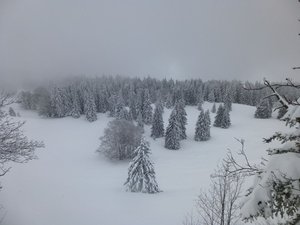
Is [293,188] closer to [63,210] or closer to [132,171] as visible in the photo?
[63,210]

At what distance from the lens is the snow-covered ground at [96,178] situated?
2411cm

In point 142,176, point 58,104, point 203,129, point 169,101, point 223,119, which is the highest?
point 142,176

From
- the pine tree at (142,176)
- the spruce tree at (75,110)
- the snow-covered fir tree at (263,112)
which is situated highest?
the pine tree at (142,176)

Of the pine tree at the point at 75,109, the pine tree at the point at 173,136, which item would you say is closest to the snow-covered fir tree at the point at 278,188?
the pine tree at the point at 173,136

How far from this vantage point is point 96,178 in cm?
4312

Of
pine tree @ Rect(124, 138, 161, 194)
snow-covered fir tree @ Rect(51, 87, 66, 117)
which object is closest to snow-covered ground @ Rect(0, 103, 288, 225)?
pine tree @ Rect(124, 138, 161, 194)

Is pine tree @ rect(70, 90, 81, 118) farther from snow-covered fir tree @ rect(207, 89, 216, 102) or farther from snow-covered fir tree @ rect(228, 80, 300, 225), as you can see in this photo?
snow-covered fir tree @ rect(228, 80, 300, 225)

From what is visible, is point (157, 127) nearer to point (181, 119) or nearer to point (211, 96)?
point (181, 119)

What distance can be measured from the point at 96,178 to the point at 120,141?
1578 centimetres

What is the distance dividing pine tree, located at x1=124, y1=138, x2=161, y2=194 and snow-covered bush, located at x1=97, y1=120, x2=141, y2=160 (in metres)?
21.0

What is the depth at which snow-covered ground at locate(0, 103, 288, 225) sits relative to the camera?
2411cm

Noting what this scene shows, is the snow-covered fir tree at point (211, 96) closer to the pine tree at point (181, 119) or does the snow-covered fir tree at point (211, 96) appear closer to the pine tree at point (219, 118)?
the pine tree at point (219, 118)

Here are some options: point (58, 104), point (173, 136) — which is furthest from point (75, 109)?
point (173, 136)

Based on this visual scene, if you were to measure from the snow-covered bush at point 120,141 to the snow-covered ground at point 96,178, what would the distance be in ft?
6.83
